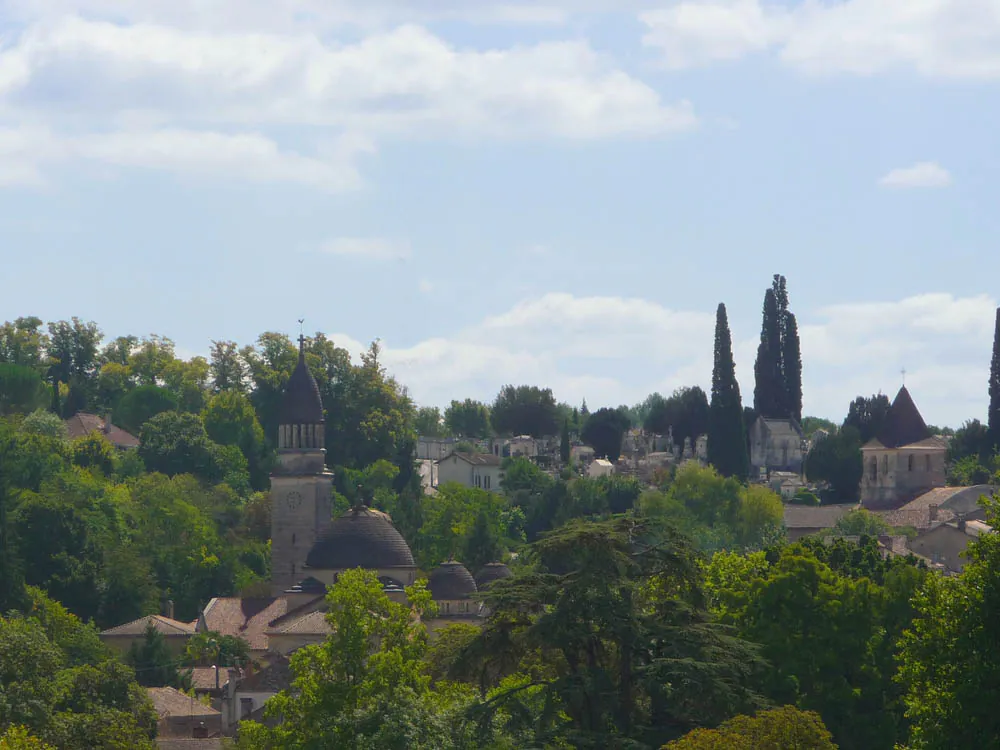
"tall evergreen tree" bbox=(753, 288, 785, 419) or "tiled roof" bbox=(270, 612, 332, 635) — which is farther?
"tall evergreen tree" bbox=(753, 288, 785, 419)

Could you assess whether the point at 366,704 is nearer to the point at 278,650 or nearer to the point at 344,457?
the point at 278,650

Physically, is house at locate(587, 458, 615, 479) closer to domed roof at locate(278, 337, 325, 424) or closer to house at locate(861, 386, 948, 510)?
house at locate(861, 386, 948, 510)

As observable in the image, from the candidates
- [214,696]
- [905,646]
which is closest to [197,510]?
[214,696]

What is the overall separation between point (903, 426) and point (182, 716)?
249 ft

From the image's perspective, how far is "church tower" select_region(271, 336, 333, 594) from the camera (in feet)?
309

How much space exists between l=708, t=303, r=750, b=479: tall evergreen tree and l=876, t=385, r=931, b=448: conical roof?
28.3ft

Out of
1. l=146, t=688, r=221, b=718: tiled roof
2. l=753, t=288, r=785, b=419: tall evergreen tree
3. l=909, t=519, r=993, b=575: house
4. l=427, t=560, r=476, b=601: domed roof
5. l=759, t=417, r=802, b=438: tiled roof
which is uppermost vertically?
l=753, t=288, r=785, b=419: tall evergreen tree

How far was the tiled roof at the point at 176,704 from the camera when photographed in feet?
230

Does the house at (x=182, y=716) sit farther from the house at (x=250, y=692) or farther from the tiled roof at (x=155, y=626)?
the tiled roof at (x=155, y=626)

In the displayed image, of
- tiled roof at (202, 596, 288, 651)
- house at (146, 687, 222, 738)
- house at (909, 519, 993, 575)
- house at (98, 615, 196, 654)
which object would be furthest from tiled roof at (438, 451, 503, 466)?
house at (146, 687, 222, 738)

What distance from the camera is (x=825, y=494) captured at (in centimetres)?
14925

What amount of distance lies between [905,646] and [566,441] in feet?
418

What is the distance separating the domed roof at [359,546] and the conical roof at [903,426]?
57399 millimetres

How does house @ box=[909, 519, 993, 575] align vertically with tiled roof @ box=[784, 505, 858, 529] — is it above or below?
below
